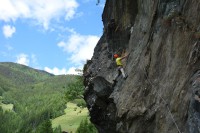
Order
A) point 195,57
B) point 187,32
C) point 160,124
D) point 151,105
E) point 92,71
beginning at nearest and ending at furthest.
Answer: point 195,57
point 187,32
point 160,124
point 151,105
point 92,71

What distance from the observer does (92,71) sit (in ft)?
119

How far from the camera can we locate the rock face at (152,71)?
58.4ft

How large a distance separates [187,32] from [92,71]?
18.4 metres

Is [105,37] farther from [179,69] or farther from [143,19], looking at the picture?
[179,69]

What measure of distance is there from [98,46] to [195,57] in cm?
2156

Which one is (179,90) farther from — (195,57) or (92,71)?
(92,71)

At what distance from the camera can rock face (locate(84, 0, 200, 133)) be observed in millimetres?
17812

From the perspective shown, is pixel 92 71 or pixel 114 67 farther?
pixel 92 71

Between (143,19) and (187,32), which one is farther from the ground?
(143,19)

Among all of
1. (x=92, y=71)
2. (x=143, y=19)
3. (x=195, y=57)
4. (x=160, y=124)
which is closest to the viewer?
(x=195, y=57)

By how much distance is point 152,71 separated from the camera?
22.5 m

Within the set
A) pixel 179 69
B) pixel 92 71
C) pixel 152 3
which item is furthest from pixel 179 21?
pixel 92 71

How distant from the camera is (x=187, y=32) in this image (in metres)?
18.8

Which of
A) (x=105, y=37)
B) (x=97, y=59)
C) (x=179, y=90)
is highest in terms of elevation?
(x=105, y=37)
